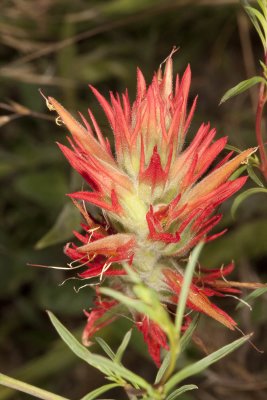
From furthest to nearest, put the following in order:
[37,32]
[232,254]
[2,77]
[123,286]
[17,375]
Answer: [37,32], [2,77], [232,254], [17,375], [123,286]

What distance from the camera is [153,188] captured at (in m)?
0.88

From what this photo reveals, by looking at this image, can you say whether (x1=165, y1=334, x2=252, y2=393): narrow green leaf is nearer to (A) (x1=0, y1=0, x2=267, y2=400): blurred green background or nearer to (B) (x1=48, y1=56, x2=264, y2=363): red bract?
(B) (x1=48, y1=56, x2=264, y2=363): red bract

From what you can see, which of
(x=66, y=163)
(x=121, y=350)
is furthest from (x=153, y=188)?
(x=66, y=163)

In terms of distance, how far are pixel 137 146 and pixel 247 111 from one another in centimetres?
135

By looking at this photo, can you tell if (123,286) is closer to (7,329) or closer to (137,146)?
(137,146)

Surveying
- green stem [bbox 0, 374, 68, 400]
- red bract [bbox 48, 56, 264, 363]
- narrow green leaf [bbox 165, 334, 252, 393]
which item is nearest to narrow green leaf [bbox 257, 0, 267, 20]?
red bract [bbox 48, 56, 264, 363]

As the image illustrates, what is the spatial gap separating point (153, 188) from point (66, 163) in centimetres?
→ 115

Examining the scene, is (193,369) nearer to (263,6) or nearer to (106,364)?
(106,364)

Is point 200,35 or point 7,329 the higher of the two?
point 200,35

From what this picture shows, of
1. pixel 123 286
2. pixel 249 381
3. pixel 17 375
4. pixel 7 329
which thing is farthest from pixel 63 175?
pixel 123 286

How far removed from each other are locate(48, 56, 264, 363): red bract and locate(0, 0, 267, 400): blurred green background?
536 mm

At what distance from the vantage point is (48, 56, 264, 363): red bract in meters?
0.86

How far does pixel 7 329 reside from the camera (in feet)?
6.53

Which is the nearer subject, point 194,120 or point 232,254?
point 232,254
